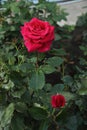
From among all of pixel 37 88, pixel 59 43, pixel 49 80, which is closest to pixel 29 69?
pixel 37 88

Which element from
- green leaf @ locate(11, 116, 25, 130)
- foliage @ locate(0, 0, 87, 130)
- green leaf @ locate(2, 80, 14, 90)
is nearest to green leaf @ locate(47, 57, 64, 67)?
foliage @ locate(0, 0, 87, 130)

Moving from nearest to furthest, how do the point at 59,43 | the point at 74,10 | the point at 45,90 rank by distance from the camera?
the point at 45,90, the point at 59,43, the point at 74,10

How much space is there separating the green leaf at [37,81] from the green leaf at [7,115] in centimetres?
16

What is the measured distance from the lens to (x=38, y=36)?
182 centimetres

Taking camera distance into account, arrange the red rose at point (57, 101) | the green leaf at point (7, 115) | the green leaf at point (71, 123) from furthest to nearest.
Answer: the green leaf at point (71, 123) → the green leaf at point (7, 115) → the red rose at point (57, 101)

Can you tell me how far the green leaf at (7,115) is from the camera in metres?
1.91

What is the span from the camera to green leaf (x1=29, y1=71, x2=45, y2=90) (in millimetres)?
1869

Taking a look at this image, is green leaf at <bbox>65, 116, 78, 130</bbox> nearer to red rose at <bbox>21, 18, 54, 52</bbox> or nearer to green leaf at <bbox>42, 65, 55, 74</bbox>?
green leaf at <bbox>42, 65, 55, 74</bbox>

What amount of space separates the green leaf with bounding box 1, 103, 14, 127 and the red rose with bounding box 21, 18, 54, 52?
0.31 meters

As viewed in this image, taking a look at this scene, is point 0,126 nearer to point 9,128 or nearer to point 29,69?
point 9,128

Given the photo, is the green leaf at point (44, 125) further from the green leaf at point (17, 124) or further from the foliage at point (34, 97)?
the green leaf at point (17, 124)

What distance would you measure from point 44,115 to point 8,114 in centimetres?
18

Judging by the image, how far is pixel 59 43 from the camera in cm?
335

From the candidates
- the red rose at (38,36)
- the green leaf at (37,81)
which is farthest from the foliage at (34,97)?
the red rose at (38,36)
